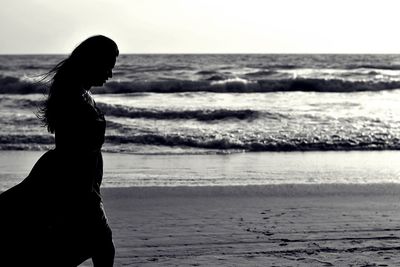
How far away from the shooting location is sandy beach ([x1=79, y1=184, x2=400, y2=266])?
217 inches

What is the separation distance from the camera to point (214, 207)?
7.47 meters

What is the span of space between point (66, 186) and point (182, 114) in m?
16.3

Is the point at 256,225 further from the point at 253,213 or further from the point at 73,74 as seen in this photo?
the point at 73,74

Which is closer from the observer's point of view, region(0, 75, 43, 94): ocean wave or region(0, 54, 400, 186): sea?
region(0, 54, 400, 186): sea

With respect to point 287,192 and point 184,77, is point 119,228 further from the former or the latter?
point 184,77

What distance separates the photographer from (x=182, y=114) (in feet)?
65.1

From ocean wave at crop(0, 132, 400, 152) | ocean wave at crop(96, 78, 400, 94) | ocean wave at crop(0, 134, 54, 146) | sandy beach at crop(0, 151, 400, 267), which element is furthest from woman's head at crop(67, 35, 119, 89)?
ocean wave at crop(96, 78, 400, 94)

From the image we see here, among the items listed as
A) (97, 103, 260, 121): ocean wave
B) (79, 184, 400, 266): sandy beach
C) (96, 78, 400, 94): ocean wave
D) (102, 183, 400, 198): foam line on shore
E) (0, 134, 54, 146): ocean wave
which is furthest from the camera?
(96, 78, 400, 94): ocean wave

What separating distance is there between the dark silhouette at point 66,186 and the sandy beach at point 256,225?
1.80 meters

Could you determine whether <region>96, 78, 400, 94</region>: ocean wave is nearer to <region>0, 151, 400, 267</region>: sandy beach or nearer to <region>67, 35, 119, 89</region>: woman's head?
<region>0, 151, 400, 267</region>: sandy beach

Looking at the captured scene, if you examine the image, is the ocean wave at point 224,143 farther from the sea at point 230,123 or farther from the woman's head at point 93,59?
the woman's head at point 93,59

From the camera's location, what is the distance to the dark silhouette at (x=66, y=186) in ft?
11.5

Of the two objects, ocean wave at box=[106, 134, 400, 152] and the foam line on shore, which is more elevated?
ocean wave at box=[106, 134, 400, 152]

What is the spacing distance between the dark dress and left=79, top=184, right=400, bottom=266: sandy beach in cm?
181
